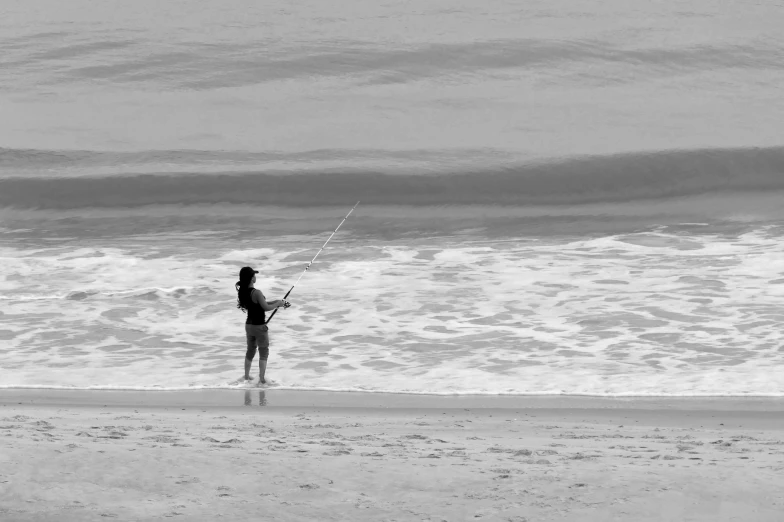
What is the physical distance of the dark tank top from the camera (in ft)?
28.6

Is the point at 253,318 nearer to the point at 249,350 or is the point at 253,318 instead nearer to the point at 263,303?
the point at 263,303

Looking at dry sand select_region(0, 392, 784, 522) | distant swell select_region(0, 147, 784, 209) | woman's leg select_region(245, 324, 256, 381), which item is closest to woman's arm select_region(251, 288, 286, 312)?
woman's leg select_region(245, 324, 256, 381)

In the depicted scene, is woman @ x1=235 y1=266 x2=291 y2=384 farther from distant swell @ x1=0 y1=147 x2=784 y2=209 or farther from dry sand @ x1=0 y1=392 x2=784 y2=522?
distant swell @ x1=0 y1=147 x2=784 y2=209

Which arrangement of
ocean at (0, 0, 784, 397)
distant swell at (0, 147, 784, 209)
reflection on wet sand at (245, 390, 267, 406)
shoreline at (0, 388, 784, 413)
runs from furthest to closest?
distant swell at (0, 147, 784, 209)
ocean at (0, 0, 784, 397)
reflection on wet sand at (245, 390, 267, 406)
shoreline at (0, 388, 784, 413)

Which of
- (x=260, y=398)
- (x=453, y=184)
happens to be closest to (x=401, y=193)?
(x=453, y=184)

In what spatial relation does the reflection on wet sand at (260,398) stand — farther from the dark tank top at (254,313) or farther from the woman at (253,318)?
the dark tank top at (254,313)

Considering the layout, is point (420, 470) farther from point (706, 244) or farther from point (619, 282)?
point (706, 244)

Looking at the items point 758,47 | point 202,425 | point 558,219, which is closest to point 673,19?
point 758,47

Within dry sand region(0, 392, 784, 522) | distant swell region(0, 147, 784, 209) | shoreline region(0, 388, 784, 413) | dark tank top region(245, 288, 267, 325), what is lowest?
dry sand region(0, 392, 784, 522)

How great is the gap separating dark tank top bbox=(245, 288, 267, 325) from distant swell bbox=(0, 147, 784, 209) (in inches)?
347

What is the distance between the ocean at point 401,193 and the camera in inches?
363

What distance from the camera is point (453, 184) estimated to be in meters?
18.3

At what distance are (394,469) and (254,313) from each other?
4007 mm

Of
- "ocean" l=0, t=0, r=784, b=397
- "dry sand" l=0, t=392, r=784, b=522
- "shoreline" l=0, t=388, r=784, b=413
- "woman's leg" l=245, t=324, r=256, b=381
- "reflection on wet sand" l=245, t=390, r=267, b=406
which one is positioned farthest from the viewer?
"ocean" l=0, t=0, r=784, b=397
